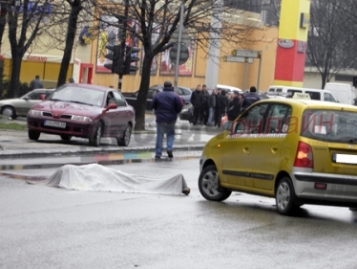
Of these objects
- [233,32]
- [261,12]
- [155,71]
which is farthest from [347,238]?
[261,12]

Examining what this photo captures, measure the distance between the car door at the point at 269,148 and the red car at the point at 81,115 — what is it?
10.9m

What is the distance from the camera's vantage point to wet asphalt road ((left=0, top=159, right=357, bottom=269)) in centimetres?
916

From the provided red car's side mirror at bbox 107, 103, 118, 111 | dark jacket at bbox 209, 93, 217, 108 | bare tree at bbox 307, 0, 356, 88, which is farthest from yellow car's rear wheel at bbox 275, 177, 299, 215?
bare tree at bbox 307, 0, 356, 88

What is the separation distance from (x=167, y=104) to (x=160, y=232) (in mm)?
12701

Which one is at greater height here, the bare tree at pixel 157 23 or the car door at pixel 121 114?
the bare tree at pixel 157 23

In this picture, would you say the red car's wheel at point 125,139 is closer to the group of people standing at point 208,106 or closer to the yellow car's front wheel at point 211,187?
the yellow car's front wheel at point 211,187

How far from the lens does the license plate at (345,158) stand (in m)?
12.9

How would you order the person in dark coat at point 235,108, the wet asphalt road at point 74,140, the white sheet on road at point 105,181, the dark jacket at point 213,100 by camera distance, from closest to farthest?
the white sheet on road at point 105,181
the wet asphalt road at point 74,140
the person in dark coat at point 235,108
the dark jacket at point 213,100

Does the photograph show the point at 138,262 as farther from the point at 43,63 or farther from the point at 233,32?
the point at 43,63

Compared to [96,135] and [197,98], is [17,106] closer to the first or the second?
[197,98]

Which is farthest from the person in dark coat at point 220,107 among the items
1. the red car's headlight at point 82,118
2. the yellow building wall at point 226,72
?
the red car's headlight at point 82,118

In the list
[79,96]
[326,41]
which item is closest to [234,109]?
[79,96]

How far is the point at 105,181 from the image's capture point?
15.3 m

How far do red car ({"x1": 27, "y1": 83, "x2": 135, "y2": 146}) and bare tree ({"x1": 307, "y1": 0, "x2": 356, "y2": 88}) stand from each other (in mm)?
46559
